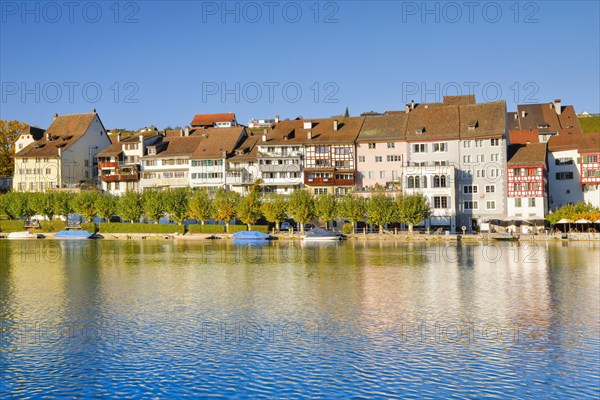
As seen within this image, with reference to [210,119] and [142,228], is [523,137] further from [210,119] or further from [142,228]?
[210,119]

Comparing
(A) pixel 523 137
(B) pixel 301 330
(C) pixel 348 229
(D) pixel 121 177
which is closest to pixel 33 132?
(D) pixel 121 177

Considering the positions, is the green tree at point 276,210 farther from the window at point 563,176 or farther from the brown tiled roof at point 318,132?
the window at point 563,176

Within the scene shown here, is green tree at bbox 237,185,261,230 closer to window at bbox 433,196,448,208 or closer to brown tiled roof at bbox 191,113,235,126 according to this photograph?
window at bbox 433,196,448,208

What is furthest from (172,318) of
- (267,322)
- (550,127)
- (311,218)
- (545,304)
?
(550,127)

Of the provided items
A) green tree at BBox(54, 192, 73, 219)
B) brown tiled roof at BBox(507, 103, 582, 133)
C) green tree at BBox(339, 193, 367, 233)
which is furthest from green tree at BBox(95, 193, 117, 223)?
brown tiled roof at BBox(507, 103, 582, 133)

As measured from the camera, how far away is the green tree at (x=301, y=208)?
324 feet

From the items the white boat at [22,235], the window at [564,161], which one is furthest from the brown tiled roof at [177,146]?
the window at [564,161]

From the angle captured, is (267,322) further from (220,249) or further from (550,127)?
(550,127)

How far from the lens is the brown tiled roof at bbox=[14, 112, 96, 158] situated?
12556 centimetres

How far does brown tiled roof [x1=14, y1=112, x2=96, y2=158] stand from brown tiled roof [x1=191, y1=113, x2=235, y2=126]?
45.0 metres

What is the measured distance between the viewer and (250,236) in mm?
95875

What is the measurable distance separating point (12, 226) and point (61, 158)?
19.4 meters

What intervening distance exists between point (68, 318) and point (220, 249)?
4592cm

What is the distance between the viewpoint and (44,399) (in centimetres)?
2223
